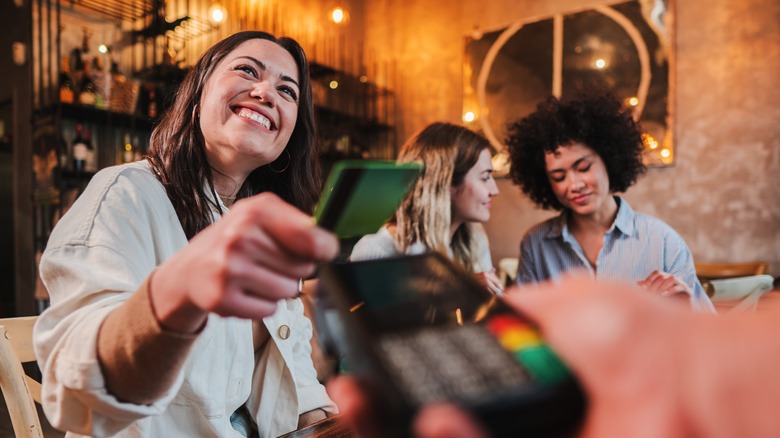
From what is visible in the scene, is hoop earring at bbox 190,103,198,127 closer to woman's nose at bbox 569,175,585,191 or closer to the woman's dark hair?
the woman's dark hair

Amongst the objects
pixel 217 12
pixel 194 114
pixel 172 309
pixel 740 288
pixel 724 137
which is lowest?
pixel 740 288

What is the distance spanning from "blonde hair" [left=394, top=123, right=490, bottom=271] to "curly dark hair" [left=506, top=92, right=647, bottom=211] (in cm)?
22

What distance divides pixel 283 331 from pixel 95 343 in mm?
587

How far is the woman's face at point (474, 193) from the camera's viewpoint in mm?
2090

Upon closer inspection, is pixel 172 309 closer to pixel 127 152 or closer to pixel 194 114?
pixel 194 114

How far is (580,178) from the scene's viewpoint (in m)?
1.90

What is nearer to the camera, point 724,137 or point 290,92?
point 290,92

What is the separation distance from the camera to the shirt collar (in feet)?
6.31

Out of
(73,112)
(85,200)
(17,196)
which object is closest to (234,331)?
(85,200)

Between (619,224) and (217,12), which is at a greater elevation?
(217,12)

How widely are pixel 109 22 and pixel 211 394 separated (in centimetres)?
325

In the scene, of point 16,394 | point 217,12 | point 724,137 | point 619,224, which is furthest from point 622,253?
point 217,12

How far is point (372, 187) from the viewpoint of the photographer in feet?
1.36

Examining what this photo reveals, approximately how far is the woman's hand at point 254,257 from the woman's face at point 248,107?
68cm
